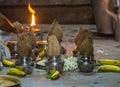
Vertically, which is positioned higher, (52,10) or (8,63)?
(52,10)

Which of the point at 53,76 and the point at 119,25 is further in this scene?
the point at 119,25

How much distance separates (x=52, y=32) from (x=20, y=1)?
15.8ft

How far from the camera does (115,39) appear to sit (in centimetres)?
596

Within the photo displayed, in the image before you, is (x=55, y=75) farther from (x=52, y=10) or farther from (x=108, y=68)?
(x=52, y=10)

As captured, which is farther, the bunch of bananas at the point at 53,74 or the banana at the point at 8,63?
the banana at the point at 8,63

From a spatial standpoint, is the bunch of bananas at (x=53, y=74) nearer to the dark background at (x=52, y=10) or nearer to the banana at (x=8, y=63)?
the banana at (x=8, y=63)

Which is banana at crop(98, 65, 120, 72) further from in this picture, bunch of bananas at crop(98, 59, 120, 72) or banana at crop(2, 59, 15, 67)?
banana at crop(2, 59, 15, 67)

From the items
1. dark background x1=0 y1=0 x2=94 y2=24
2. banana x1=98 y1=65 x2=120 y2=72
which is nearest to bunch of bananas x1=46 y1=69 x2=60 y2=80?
banana x1=98 y1=65 x2=120 y2=72

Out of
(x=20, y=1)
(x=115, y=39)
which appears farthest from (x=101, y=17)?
(x=20, y=1)

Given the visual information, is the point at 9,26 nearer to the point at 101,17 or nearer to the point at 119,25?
the point at 119,25

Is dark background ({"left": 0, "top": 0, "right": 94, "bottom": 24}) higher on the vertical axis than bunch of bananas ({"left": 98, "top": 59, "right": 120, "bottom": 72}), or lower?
higher

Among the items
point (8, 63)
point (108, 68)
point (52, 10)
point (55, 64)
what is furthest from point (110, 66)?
point (52, 10)

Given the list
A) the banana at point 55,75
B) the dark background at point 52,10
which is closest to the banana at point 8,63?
the banana at point 55,75

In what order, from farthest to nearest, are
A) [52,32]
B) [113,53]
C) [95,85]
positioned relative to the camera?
[113,53], [52,32], [95,85]
